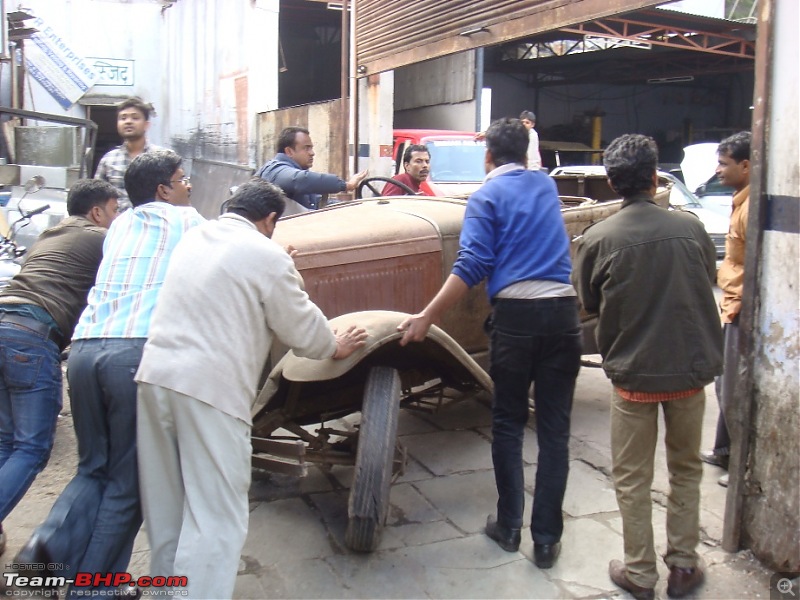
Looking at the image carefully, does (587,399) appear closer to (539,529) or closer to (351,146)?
(539,529)

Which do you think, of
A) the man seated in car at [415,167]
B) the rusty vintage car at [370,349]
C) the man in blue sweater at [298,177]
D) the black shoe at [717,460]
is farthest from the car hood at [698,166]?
the black shoe at [717,460]

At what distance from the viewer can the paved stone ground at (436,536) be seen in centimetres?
299

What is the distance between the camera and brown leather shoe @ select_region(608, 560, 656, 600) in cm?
291

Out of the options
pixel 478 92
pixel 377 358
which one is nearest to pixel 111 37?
pixel 478 92

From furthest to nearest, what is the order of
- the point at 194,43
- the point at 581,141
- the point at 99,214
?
1. the point at 581,141
2. the point at 194,43
3. the point at 99,214

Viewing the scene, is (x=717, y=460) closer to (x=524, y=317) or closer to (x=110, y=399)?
(x=524, y=317)

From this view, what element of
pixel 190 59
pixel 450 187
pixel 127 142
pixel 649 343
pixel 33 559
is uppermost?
pixel 190 59

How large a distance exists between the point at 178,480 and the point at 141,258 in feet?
2.66

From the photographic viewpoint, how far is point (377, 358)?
3346 millimetres

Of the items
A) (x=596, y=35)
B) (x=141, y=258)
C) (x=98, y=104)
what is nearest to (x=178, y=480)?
(x=141, y=258)

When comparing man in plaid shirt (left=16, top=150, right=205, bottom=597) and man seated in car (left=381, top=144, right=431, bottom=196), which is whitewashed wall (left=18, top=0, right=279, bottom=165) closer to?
man seated in car (left=381, top=144, right=431, bottom=196)

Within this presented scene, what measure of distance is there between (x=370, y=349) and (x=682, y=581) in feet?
4.79

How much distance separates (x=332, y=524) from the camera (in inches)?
137

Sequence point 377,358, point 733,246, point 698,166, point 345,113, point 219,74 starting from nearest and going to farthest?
point 377,358, point 733,246, point 345,113, point 698,166, point 219,74
